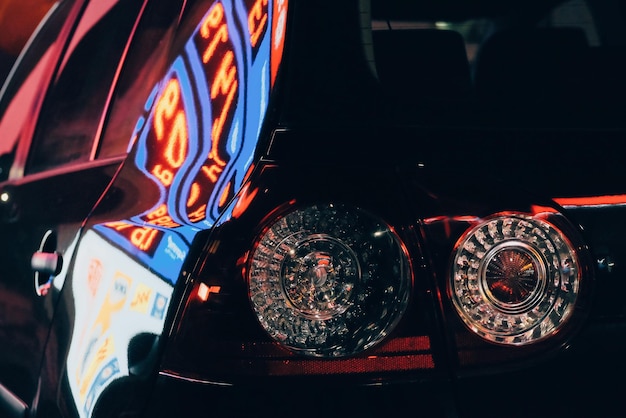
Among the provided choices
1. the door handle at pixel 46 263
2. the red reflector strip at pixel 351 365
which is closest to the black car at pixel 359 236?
the red reflector strip at pixel 351 365

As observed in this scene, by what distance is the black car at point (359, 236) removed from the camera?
1.64 meters

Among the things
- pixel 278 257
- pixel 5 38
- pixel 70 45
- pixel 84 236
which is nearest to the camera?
pixel 278 257

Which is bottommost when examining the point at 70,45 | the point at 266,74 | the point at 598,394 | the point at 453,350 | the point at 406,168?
the point at 598,394

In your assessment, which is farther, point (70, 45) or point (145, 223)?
point (70, 45)

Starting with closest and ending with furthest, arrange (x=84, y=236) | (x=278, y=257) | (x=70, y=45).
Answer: (x=278, y=257), (x=84, y=236), (x=70, y=45)

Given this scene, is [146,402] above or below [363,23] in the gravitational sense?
below

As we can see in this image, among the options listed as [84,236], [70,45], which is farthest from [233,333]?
[70,45]

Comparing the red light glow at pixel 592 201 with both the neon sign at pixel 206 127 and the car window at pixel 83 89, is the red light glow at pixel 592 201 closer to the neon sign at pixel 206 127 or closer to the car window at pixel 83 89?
the neon sign at pixel 206 127

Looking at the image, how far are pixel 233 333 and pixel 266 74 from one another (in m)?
→ 0.45

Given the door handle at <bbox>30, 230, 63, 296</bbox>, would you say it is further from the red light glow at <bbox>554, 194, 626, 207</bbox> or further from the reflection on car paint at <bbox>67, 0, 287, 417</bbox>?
the red light glow at <bbox>554, 194, 626, 207</bbox>

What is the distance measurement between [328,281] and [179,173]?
36cm

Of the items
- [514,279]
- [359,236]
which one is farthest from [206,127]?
→ [514,279]

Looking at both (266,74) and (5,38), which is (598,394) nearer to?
(266,74)

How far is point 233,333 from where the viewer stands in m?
1.65
